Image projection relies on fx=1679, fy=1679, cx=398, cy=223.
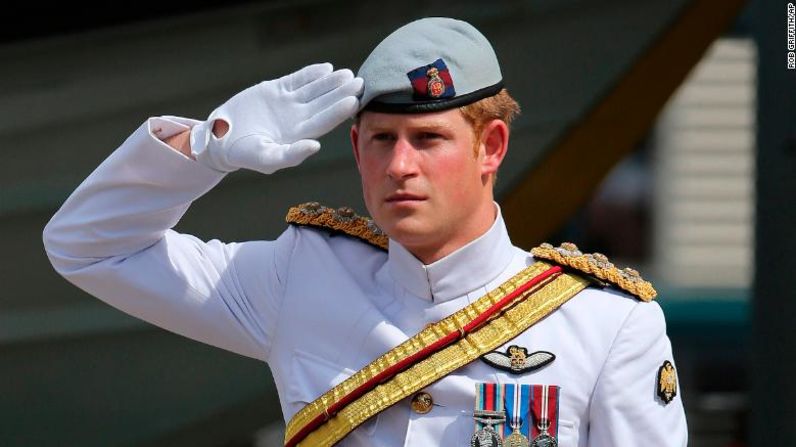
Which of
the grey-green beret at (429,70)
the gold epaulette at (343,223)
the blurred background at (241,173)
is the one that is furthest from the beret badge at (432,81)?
the blurred background at (241,173)

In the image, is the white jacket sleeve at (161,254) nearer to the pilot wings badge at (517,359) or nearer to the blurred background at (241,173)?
the pilot wings badge at (517,359)

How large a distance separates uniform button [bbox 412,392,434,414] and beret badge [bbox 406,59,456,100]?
43 cm

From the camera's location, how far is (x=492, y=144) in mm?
2469

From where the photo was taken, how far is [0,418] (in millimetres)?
3969

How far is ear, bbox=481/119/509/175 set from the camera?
2.46 m

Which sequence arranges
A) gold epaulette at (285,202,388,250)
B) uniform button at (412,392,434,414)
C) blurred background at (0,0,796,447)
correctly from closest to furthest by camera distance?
uniform button at (412,392,434,414)
gold epaulette at (285,202,388,250)
blurred background at (0,0,796,447)

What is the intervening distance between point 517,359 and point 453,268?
17cm

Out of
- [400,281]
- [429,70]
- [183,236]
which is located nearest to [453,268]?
[400,281]

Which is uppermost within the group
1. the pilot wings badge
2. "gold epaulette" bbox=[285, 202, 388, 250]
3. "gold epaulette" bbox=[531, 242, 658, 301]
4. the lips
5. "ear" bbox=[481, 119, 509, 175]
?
"ear" bbox=[481, 119, 509, 175]

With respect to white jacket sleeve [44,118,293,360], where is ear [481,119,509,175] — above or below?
above

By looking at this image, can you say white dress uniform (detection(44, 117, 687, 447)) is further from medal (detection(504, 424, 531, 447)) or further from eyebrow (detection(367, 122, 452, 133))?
eyebrow (detection(367, 122, 452, 133))

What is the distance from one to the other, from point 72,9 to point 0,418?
979mm

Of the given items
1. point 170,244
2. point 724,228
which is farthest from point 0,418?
point 724,228

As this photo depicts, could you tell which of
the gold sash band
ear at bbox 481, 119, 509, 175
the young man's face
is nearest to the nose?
the young man's face
